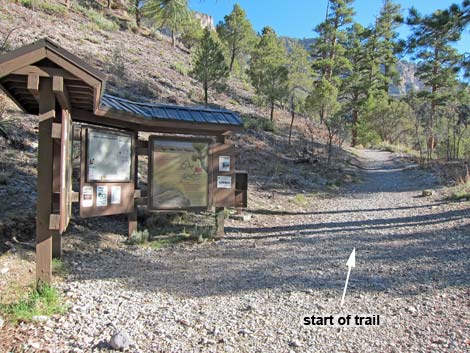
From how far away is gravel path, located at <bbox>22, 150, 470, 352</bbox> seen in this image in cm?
321

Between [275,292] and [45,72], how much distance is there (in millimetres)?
3456

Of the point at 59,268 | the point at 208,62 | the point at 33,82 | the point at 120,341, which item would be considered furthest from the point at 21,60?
the point at 208,62

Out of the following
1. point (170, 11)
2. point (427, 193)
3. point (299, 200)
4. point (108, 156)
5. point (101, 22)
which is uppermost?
point (101, 22)

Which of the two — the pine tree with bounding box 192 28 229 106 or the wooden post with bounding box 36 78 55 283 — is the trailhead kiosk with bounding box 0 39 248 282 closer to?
the wooden post with bounding box 36 78 55 283

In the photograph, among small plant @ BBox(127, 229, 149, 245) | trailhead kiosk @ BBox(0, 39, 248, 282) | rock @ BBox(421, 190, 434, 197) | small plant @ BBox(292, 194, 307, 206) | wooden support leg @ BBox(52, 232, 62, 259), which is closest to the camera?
trailhead kiosk @ BBox(0, 39, 248, 282)

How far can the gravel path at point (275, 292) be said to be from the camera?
321cm

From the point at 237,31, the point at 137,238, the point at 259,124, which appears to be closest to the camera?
the point at 137,238

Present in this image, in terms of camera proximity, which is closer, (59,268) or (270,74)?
(59,268)

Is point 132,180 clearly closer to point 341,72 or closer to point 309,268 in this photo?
point 309,268

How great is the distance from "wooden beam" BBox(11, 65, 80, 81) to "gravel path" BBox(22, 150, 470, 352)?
2364 millimetres

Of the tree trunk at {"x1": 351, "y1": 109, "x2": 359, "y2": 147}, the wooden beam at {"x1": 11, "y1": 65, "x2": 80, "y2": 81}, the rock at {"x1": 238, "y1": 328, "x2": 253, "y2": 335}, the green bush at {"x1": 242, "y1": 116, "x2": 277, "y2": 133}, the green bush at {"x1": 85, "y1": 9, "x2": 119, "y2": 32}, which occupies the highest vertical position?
the green bush at {"x1": 85, "y1": 9, "x2": 119, "y2": 32}

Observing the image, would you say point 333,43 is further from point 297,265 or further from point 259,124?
point 297,265

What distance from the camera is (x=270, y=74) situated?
63.5 ft

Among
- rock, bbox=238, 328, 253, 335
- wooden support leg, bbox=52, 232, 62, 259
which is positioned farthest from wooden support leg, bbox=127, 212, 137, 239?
rock, bbox=238, 328, 253, 335
